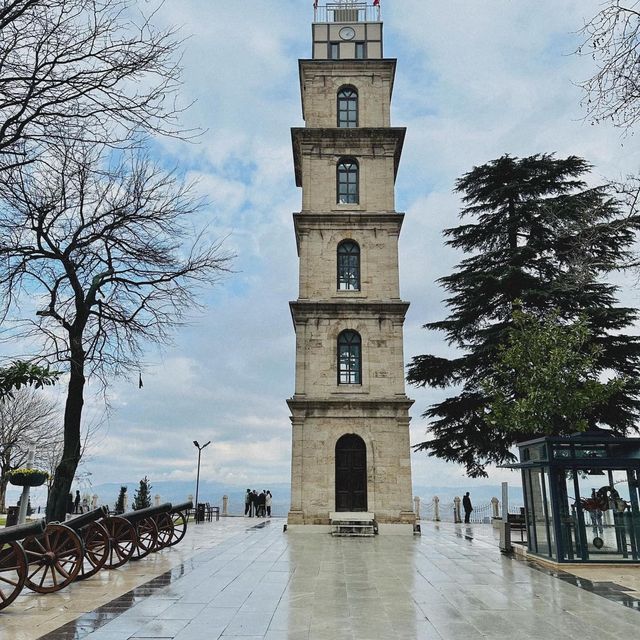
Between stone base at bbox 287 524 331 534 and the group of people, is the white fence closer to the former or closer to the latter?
the group of people

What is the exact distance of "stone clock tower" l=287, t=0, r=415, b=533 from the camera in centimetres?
2241

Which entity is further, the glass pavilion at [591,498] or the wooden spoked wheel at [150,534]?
the wooden spoked wheel at [150,534]

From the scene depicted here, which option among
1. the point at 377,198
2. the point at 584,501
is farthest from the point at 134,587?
the point at 377,198

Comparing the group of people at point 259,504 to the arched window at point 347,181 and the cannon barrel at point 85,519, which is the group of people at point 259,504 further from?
the cannon barrel at point 85,519

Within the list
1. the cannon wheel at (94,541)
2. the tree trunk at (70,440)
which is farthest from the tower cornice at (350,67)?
the cannon wheel at (94,541)

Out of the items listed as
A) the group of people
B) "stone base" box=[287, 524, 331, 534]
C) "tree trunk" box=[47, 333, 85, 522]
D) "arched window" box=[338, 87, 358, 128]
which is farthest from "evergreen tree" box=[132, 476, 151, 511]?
"arched window" box=[338, 87, 358, 128]

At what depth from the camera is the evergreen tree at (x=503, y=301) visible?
23.5m

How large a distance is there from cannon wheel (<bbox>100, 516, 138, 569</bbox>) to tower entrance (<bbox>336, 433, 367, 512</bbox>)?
34.2 ft

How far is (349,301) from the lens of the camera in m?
24.2

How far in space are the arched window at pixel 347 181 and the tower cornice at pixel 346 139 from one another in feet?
1.59

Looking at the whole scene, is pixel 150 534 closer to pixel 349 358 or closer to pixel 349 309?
pixel 349 358

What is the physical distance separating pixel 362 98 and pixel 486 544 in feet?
62.7

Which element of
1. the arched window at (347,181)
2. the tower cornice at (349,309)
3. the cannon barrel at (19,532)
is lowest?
the cannon barrel at (19,532)

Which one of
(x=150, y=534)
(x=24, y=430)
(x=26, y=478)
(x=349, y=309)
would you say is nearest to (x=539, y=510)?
(x=150, y=534)
